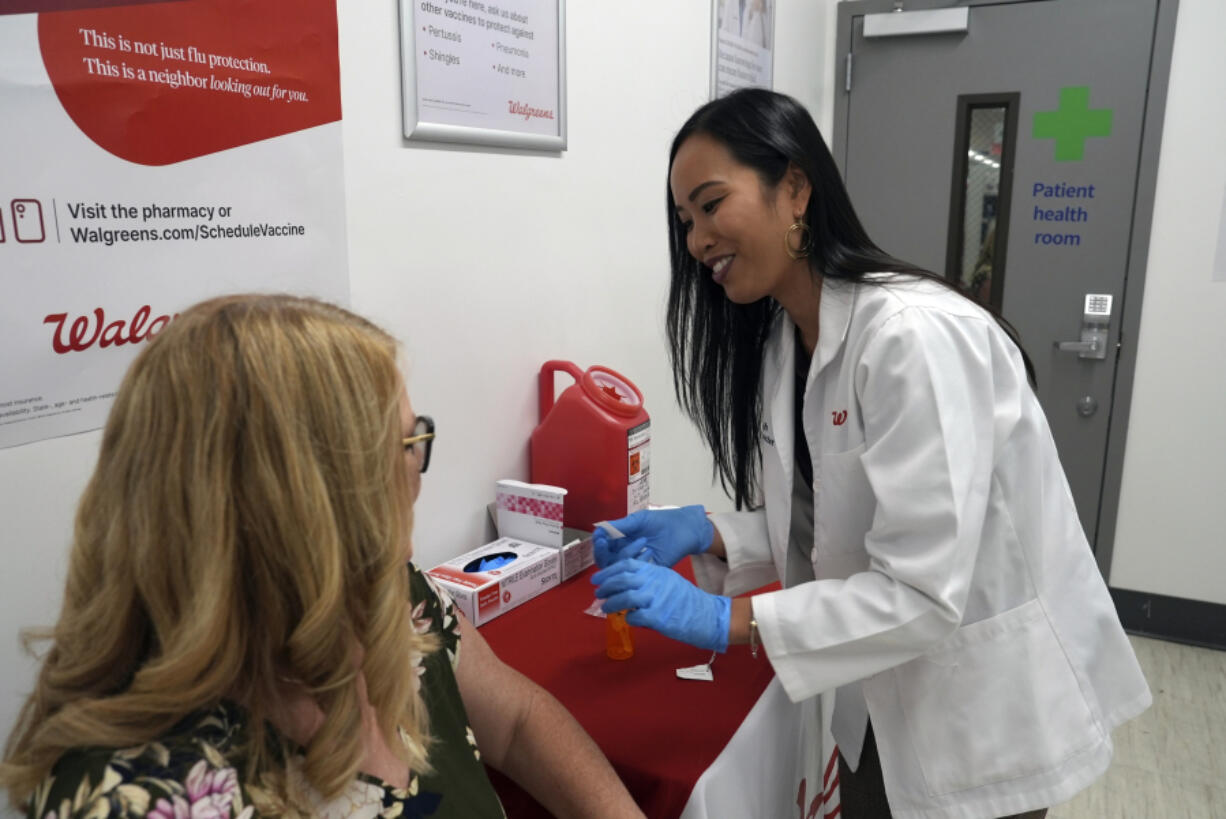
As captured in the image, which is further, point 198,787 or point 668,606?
point 668,606

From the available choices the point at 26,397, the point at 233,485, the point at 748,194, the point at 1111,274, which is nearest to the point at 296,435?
the point at 233,485

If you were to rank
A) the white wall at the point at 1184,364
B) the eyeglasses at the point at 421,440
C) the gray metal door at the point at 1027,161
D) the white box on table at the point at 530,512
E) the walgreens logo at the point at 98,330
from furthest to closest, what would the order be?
the gray metal door at the point at 1027,161, the white wall at the point at 1184,364, the white box on table at the point at 530,512, the walgreens logo at the point at 98,330, the eyeglasses at the point at 421,440

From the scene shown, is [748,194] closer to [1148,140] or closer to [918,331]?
[918,331]

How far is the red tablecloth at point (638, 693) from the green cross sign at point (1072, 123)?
2393mm

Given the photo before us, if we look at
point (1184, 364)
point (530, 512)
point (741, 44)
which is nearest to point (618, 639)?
point (530, 512)

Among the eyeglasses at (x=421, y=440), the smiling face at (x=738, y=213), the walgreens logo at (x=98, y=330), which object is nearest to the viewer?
the eyeglasses at (x=421, y=440)

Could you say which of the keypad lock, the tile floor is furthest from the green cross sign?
the tile floor

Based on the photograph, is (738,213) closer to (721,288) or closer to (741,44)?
(721,288)

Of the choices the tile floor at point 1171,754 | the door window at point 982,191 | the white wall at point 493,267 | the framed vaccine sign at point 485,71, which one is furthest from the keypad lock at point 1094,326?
the framed vaccine sign at point 485,71

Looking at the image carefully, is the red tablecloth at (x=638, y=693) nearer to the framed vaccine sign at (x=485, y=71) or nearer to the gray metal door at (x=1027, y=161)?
the framed vaccine sign at (x=485, y=71)

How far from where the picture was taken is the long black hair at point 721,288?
1.21 metres

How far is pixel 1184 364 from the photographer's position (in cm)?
283

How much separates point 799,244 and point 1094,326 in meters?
2.16

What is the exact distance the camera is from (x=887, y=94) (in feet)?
10.2
